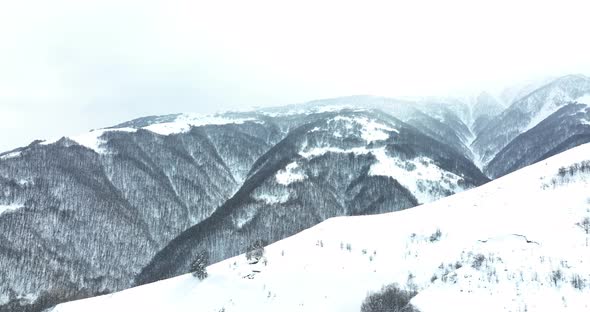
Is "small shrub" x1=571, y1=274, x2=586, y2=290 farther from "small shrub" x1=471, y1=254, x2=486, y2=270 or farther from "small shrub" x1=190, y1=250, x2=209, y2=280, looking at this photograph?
"small shrub" x1=190, y1=250, x2=209, y2=280

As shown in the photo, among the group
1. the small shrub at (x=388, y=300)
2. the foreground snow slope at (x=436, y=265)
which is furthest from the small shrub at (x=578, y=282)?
the small shrub at (x=388, y=300)

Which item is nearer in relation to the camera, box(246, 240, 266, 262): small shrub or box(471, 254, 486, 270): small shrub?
box(471, 254, 486, 270): small shrub

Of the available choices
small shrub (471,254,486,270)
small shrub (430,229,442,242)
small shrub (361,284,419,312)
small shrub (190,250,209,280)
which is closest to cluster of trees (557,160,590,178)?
small shrub (430,229,442,242)

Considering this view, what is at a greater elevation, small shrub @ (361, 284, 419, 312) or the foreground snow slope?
the foreground snow slope

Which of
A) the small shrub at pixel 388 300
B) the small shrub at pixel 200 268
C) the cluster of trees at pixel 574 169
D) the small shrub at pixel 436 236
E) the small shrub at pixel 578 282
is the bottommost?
the small shrub at pixel 388 300

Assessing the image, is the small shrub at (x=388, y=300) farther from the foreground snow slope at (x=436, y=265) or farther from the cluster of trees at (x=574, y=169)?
the cluster of trees at (x=574, y=169)

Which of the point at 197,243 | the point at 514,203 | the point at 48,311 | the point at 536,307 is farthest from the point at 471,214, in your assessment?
the point at 197,243

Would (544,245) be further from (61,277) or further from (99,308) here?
(61,277)
